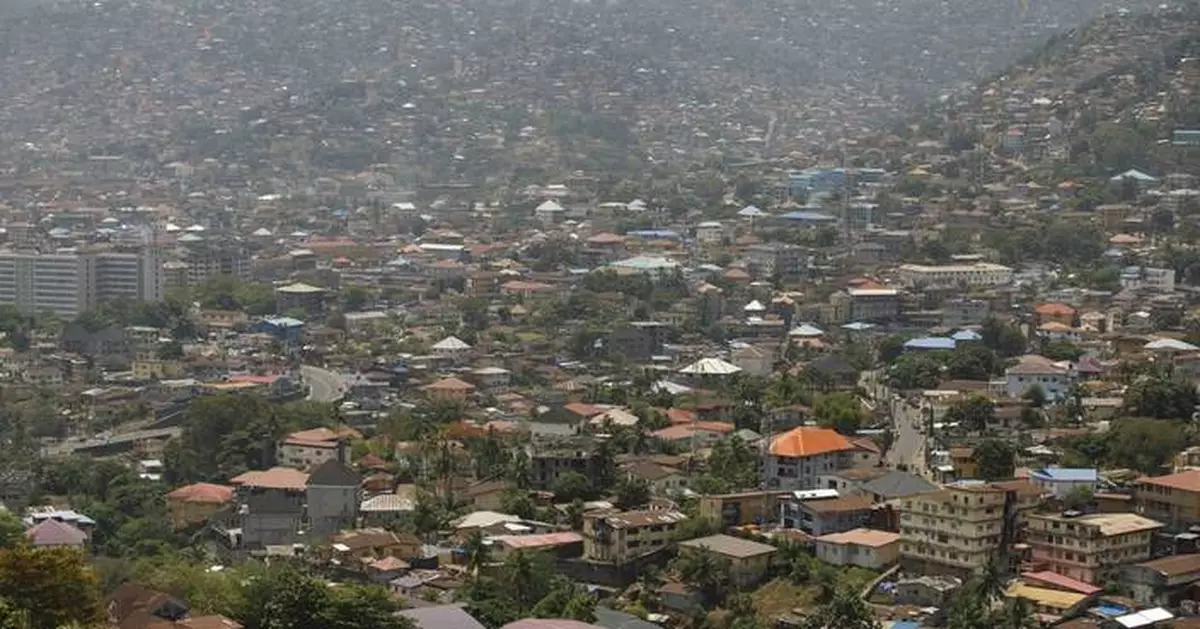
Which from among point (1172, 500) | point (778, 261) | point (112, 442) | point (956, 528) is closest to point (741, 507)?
point (956, 528)

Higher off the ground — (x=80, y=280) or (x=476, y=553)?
(x=80, y=280)

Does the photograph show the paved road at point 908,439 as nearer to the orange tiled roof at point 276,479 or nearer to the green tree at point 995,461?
the green tree at point 995,461

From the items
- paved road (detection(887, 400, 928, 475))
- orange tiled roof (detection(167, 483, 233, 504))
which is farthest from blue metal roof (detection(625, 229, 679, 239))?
orange tiled roof (detection(167, 483, 233, 504))

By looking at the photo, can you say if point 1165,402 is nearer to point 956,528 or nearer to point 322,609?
point 956,528

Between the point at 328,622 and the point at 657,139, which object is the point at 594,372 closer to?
the point at 328,622

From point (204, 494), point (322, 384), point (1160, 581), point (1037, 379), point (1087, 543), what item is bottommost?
point (204, 494)

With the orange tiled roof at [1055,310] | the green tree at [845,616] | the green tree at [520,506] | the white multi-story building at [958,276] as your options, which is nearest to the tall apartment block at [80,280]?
the white multi-story building at [958,276]
